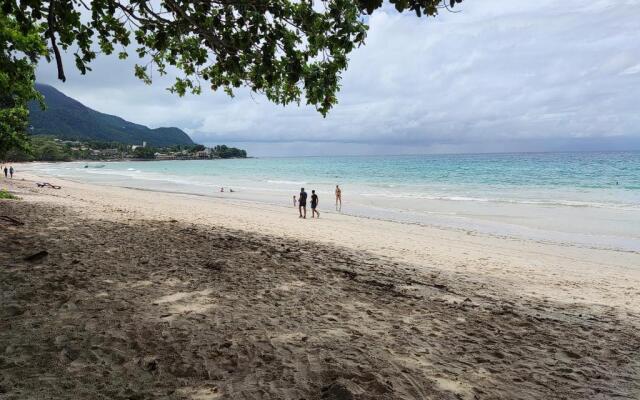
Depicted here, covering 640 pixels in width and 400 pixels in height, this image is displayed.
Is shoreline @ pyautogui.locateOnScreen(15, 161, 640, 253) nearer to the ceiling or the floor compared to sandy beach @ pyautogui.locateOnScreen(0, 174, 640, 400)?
nearer to the floor

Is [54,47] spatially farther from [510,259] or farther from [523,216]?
[523,216]

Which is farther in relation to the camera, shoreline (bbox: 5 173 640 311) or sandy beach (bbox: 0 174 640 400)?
shoreline (bbox: 5 173 640 311)

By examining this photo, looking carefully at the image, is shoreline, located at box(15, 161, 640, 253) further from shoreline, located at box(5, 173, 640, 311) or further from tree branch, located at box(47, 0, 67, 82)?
tree branch, located at box(47, 0, 67, 82)

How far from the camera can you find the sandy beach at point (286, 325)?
3.22 m

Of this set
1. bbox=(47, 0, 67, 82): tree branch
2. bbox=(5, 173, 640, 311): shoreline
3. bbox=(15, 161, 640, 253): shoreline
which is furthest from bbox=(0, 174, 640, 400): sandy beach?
bbox=(15, 161, 640, 253): shoreline

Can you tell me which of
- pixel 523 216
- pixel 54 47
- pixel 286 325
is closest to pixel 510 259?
pixel 286 325

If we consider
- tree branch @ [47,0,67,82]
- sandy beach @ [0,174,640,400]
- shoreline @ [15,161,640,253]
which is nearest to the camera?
sandy beach @ [0,174,640,400]

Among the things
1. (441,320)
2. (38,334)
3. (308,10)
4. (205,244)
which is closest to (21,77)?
(205,244)

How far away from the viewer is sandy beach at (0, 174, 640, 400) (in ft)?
10.6

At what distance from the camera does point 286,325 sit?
446cm

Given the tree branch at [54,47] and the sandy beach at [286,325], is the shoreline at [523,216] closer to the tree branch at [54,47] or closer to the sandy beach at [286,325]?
the sandy beach at [286,325]

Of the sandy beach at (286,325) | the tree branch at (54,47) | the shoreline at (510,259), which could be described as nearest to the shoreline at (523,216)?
the shoreline at (510,259)

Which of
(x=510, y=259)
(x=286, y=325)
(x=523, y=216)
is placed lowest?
(x=523, y=216)

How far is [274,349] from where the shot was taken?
3812mm
